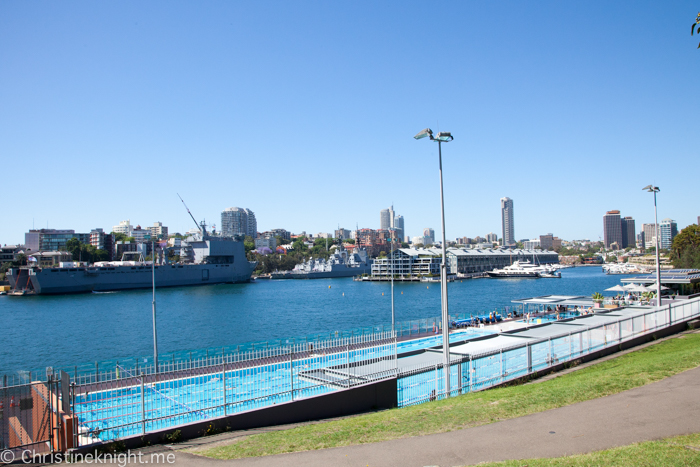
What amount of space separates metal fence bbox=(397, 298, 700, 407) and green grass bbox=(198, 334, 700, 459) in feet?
5.02

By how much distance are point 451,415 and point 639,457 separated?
3.61m

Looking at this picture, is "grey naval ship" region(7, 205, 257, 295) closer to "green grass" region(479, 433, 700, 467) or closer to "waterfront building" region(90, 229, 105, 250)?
"waterfront building" region(90, 229, 105, 250)

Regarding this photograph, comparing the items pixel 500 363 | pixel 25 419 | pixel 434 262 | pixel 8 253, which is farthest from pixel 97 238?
pixel 500 363

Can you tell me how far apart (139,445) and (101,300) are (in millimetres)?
74695

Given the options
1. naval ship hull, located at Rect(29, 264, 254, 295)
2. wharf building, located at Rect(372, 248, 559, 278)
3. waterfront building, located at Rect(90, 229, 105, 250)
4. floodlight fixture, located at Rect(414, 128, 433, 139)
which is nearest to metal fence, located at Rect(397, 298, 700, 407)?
floodlight fixture, located at Rect(414, 128, 433, 139)

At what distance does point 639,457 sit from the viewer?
5875 millimetres

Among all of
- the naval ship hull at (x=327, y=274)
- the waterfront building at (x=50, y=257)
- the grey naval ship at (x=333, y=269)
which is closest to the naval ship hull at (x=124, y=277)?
the naval ship hull at (x=327, y=274)

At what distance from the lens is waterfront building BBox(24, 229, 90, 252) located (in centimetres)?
15238

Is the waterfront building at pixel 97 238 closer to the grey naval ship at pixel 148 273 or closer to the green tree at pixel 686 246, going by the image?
the grey naval ship at pixel 148 273

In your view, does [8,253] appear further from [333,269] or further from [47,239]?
[333,269]

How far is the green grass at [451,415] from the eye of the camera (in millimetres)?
7840

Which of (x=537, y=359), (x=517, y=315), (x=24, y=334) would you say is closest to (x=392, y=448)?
(x=537, y=359)

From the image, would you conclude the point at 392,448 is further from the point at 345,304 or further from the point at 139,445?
the point at 345,304

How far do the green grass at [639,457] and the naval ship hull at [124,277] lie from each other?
9640 centimetres
